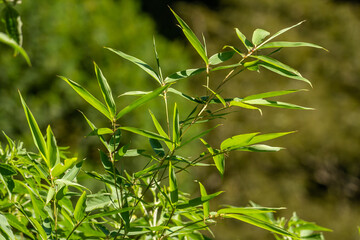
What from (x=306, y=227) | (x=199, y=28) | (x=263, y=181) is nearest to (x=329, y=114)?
(x=263, y=181)

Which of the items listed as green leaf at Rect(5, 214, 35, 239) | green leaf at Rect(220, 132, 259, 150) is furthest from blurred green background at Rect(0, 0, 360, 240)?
green leaf at Rect(220, 132, 259, 150)

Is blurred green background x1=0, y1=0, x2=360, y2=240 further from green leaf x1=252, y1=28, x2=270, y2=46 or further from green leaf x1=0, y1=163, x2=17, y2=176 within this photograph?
green leaf x1=252, y1=28, x2=270, y2=46

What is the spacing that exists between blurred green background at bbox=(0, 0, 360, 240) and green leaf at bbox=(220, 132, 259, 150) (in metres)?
2.47

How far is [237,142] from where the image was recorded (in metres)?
0.71

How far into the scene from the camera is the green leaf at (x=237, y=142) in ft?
2.30

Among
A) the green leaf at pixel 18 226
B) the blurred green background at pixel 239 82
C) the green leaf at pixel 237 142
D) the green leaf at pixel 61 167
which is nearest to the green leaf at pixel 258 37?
the green leaf at pixel 237 142

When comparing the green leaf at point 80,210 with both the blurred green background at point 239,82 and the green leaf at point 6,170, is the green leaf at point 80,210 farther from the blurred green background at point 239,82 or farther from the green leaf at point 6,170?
the blurred green background at point 239,82

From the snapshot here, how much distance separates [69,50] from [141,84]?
23.4 inches

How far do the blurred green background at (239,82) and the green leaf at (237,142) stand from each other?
97.2 inches

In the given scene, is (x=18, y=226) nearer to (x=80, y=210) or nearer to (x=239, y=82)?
(x=80, y=210)

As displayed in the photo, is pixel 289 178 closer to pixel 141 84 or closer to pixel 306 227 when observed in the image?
pixel 141 84

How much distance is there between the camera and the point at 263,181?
17.5 ft

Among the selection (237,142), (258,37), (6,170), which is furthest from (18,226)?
(258,37)

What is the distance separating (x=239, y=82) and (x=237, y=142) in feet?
16.6
